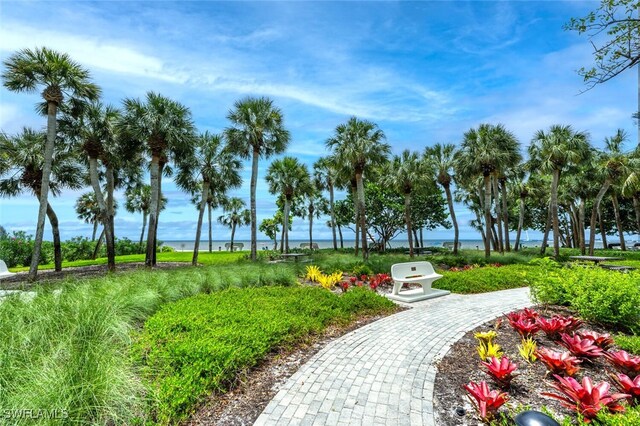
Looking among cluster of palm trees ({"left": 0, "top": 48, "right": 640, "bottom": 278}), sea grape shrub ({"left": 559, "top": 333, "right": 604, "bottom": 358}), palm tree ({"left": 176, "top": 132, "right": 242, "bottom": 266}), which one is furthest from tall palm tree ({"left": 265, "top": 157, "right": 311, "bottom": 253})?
sea grape shrub ({"left": 559, "top": 333, "right": 604, "bottom": 358})

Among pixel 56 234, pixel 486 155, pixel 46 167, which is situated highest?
pixel 486 155

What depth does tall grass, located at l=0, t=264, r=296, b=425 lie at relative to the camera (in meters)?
2.66

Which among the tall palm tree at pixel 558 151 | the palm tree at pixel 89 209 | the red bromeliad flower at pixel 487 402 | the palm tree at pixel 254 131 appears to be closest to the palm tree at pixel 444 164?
the tall palm tree at pixel 558 151

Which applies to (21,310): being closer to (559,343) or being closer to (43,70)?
(559,343)

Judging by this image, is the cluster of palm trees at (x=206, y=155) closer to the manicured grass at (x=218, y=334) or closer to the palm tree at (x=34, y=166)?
the palm tree at (x=34, y=166)

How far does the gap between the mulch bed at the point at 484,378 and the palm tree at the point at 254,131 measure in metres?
16.1

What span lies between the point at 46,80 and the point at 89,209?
34.6 metres

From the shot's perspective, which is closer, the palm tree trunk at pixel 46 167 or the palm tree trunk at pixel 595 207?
the palm tree trunk at pixel 46 167

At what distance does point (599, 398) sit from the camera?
273 cm

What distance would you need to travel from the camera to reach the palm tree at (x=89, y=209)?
39.8 meters

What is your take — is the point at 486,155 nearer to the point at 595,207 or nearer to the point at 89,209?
the point at 595,207

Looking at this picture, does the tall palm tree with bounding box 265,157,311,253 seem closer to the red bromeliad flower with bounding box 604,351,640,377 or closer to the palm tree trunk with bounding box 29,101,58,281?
the palm tree trunk with bounding box 29,101,58,281

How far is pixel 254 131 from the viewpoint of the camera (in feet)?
61.3

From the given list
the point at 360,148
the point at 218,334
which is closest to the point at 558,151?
the point at 360,148
